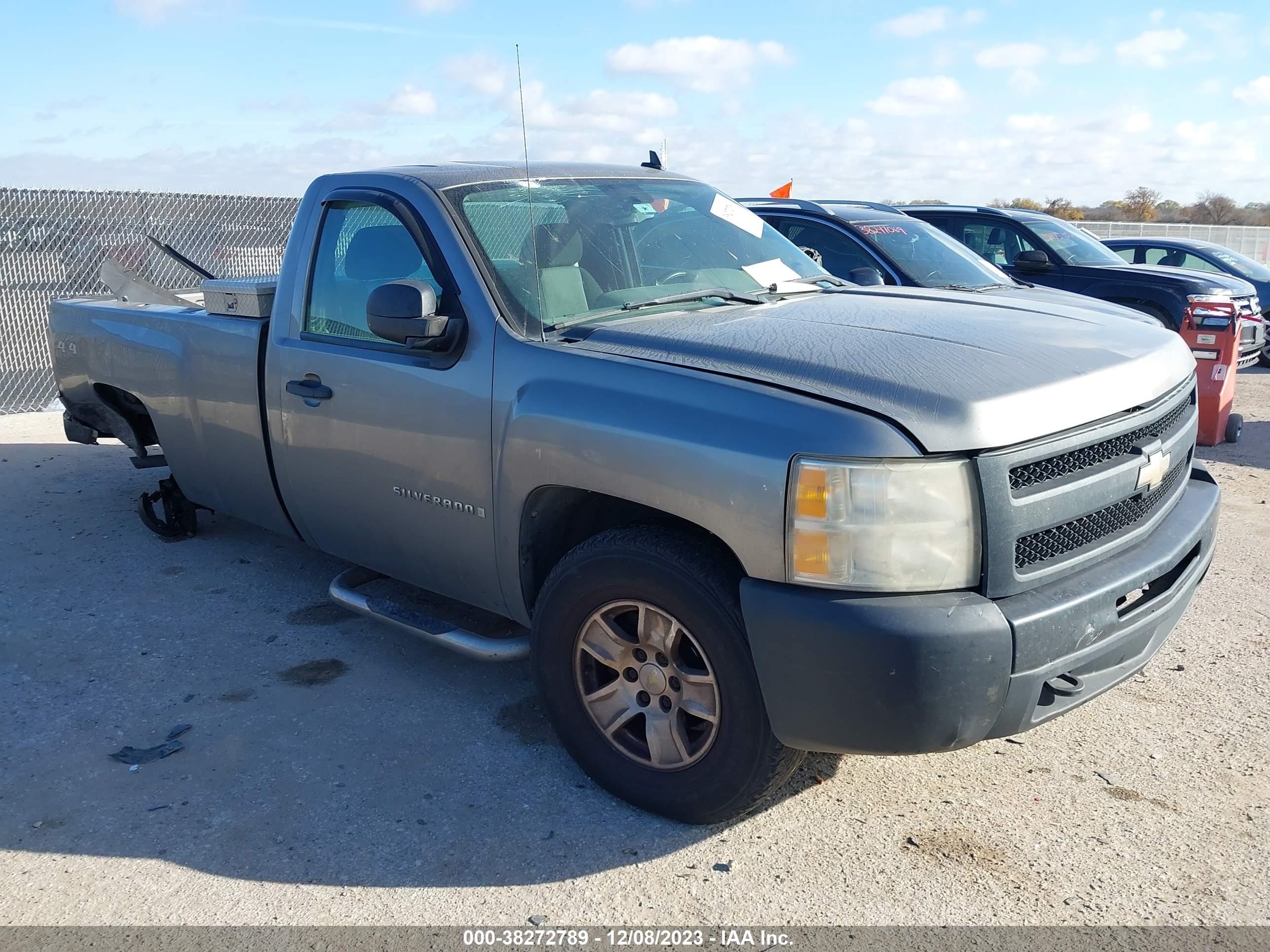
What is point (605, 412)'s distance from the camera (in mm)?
3014

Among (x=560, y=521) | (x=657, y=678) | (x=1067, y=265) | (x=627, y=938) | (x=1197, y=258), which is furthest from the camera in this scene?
(x=1197, y=258)

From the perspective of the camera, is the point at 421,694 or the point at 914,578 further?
the point at 421,694

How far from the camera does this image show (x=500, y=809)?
325 centimetres

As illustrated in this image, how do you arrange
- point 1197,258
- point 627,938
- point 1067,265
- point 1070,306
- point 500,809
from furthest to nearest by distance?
point 1197,258 → point 1067,265 → point 1070,306 → point 500,809 → point 627,938

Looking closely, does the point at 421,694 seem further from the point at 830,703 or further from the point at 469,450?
the point at 830,703

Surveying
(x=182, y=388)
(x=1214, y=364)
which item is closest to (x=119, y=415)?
(x=182, y=388)

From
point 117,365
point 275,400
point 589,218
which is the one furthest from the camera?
point 117,365

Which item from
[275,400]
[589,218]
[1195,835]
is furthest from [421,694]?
[1195,835]

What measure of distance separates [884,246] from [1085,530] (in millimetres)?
5292

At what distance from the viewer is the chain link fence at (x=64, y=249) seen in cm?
1043

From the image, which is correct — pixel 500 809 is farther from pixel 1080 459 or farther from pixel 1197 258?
pixel 1197 258

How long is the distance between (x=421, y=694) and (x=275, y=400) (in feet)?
4.49

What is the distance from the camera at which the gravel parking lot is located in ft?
9.20

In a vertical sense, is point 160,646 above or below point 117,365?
below
